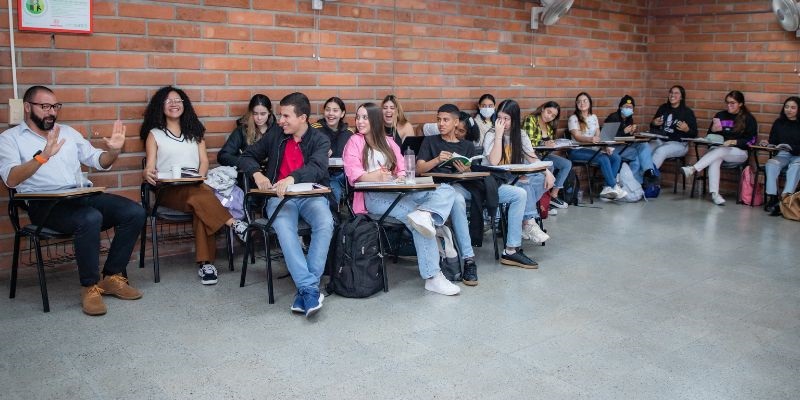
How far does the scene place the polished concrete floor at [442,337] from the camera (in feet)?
10.3

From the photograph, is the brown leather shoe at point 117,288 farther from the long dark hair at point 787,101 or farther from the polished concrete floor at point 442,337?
the long dark hair at point 787,101

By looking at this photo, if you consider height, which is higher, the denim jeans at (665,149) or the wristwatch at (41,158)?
the wristwatch at (41,158)

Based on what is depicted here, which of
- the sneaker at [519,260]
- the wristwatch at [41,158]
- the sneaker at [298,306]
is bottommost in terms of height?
the sneaker at [298,306]

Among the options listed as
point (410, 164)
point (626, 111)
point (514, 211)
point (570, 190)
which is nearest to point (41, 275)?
point (410, 164)

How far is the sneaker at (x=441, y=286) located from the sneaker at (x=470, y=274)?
168 mm

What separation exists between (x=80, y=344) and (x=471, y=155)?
9.44 ft

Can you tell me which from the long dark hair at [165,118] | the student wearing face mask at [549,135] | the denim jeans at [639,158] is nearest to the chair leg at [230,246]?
the long dark hair at [165,118]

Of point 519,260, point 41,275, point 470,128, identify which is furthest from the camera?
point 470,128

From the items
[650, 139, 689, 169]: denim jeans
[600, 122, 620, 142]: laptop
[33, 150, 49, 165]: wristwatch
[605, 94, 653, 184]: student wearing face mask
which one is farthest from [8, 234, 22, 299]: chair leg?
[650, 139, 689, 169]: denim jeans

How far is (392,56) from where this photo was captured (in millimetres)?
6422

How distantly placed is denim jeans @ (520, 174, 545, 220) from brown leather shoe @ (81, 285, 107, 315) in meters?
2.98

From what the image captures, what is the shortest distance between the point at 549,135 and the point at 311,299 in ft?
13.3

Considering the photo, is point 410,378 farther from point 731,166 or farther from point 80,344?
point 731,166

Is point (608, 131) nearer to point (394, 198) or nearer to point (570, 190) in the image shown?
point (570, 190)
